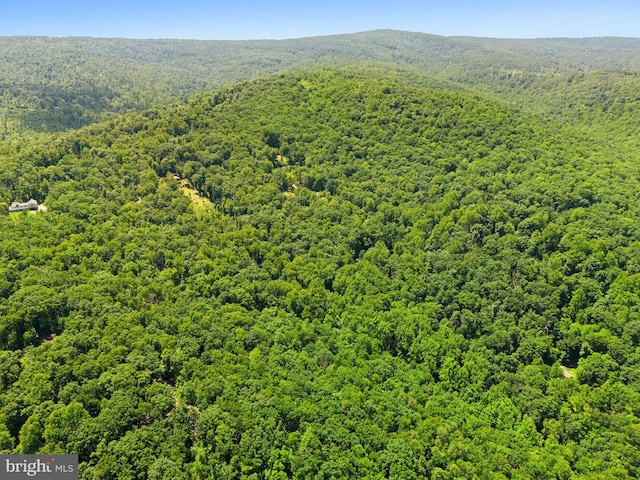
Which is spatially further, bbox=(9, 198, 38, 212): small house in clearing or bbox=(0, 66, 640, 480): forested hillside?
bbox=(9, 198, 38, 212): small house in clearing

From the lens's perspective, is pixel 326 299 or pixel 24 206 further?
pixel 24 206

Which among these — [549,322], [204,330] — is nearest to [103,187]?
[204,330]

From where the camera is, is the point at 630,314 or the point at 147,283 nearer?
the point at 630,314

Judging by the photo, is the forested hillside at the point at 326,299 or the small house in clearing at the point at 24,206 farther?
the small house in clearing at the point at 24,206

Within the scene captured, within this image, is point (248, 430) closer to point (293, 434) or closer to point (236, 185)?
point (293, 434)
